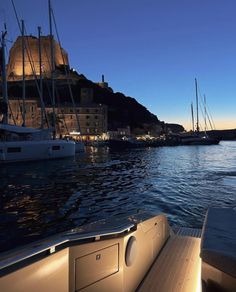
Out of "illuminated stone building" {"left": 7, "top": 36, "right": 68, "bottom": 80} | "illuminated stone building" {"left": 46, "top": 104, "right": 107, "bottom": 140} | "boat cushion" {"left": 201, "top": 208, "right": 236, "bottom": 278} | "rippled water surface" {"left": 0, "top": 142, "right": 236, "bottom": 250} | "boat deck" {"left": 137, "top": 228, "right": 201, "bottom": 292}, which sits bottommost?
"rippled water surface" {"left": 0, "top": 142, "right": 236, "bottom": 250}

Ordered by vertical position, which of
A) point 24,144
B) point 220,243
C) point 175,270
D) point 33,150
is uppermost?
point 24,144

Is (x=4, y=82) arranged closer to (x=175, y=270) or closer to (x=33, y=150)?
(x=33, y=150)

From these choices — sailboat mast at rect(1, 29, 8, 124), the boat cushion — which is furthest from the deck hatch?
sailboat mast at rect(1, 29, 8, 124)

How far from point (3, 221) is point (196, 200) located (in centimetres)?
762

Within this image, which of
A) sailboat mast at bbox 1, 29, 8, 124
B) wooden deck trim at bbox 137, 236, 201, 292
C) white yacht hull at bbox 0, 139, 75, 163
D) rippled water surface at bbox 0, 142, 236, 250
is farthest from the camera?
sailboat mast at bbox 1, 29, 8, 124

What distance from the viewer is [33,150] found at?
35281mm

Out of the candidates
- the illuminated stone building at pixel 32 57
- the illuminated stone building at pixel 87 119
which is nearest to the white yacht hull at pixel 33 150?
the illuminated stone building at pixel 87 119

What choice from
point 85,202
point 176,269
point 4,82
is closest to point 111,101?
point 4,82

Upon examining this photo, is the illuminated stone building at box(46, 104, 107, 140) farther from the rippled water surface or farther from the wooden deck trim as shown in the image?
the wooden deck trim

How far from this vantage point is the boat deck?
3859 millimetres

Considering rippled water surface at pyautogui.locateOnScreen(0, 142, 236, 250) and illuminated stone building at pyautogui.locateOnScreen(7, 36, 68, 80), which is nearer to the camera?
rippled water surface at pyautogui.locateOnScreen(0, 142, 236, 250)

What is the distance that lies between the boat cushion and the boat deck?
64 cm

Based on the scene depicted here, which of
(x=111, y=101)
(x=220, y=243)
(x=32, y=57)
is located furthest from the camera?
(x=111, y=101)

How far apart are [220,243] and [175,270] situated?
Answer: 116 cm
